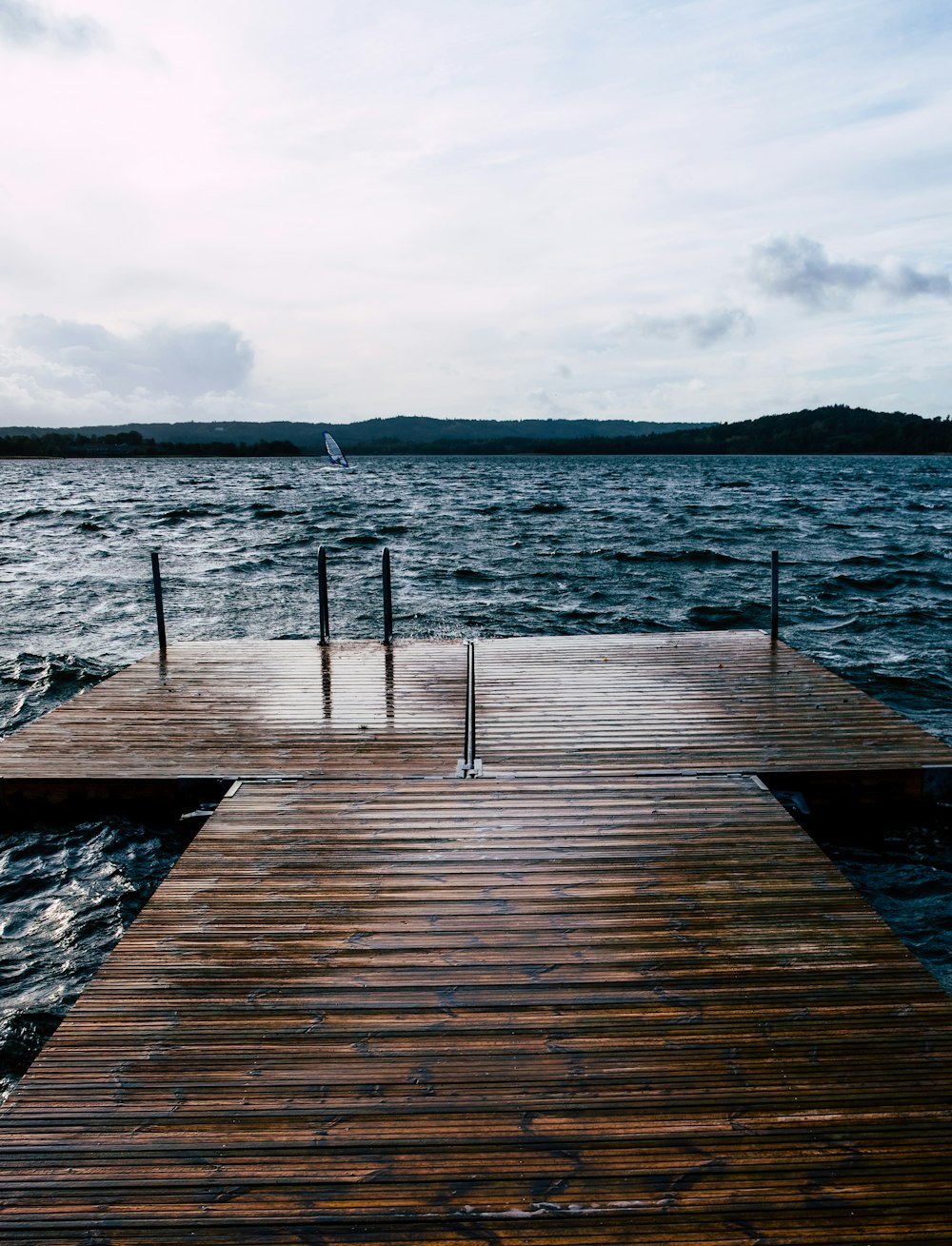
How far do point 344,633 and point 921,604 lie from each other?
1316 centimetres

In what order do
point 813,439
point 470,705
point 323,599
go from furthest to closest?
point 813,439 → point 323,599 → point 470,705

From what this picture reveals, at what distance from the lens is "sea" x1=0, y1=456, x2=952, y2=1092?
22.0ft

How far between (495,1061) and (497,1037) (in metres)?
0.14

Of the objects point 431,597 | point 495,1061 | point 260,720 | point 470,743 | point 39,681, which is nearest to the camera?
point 495,1061

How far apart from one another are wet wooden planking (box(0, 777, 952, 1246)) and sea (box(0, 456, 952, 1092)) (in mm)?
1982

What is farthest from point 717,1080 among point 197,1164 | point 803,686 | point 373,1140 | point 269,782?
point 803,686

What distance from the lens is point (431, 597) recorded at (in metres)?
21.4

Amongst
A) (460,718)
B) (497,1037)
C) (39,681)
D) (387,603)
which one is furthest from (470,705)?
(39,681)

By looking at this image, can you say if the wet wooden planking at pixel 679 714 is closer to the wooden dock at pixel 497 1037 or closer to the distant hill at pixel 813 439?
the wooden dock at pixel 497 1037

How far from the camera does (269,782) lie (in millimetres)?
6488

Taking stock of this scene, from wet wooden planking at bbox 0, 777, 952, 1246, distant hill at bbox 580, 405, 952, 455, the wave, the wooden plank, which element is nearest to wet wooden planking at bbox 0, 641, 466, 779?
the wooden plank

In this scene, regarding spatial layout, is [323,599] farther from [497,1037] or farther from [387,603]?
[497,1037]

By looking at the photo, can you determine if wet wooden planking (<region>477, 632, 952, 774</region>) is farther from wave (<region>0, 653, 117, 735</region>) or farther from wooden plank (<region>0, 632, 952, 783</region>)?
wave (<region>0, 653, 117, 735</region>)

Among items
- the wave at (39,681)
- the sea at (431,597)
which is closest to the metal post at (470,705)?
the sea at (431,597)
